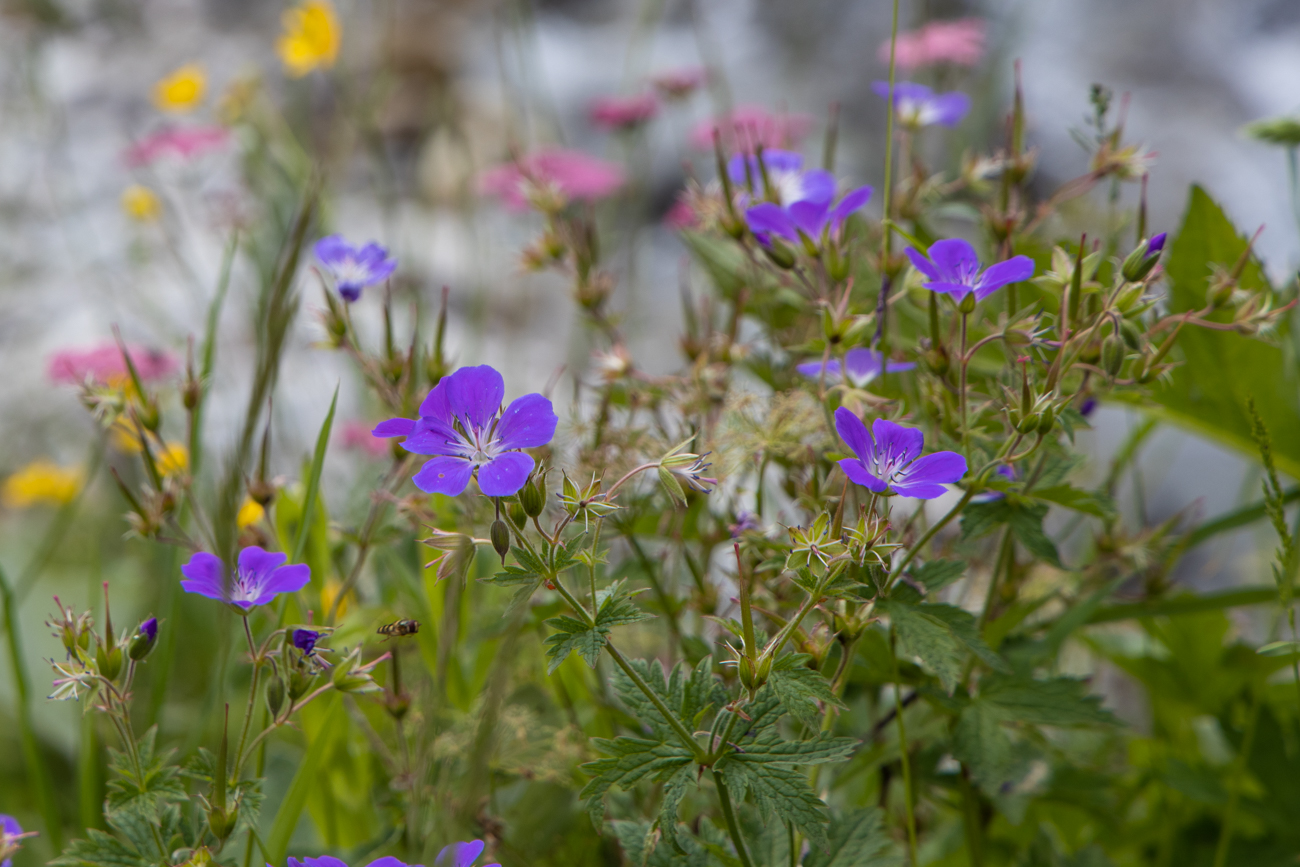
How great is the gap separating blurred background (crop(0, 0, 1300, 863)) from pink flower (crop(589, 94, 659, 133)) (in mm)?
163

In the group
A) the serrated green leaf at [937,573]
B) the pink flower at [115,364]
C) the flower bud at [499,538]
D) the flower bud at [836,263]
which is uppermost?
the flower bud at [836,263]

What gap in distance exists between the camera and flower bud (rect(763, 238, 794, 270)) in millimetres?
681

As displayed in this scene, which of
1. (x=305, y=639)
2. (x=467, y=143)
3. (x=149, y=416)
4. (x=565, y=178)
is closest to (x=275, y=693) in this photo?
(x=305, y=639)

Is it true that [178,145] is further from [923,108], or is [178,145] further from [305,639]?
[305,639]

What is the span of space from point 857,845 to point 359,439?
3.13 feet

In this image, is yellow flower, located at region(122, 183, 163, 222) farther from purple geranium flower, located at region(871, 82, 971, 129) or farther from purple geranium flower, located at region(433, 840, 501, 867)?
purple geranium flower, located at region(433, 840, 501, 867)

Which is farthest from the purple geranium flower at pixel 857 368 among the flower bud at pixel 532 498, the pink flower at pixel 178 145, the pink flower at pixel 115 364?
the pink flower at pixel 178 145

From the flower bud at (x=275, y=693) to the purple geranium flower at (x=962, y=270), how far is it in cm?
44

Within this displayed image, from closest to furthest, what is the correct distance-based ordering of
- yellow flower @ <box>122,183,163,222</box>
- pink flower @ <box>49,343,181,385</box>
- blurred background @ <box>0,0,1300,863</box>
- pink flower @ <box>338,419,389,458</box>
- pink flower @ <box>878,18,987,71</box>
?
pink flower @ <box>338,419,389,458</box>
pink flower @ <box>49,343,181,385</box>
pink flower @ <box>878,18,987,71</box>
yellow flower @ <box>122,183,163,222</box>
blurred background @ <box>0,0,1300,863</box>

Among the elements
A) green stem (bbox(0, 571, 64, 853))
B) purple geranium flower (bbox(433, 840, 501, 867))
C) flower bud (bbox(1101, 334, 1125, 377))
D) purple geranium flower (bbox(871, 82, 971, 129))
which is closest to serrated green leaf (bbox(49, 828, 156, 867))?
purple geranium flower (bbox(433, 840, 501, 867))

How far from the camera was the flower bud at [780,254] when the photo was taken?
0.68 m

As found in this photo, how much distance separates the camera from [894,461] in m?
0.57

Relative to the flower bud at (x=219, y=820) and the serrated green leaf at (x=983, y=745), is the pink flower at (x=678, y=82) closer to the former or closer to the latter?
the serrated green leaf at (x=983, y=745)

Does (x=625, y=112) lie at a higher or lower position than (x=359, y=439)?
higher
